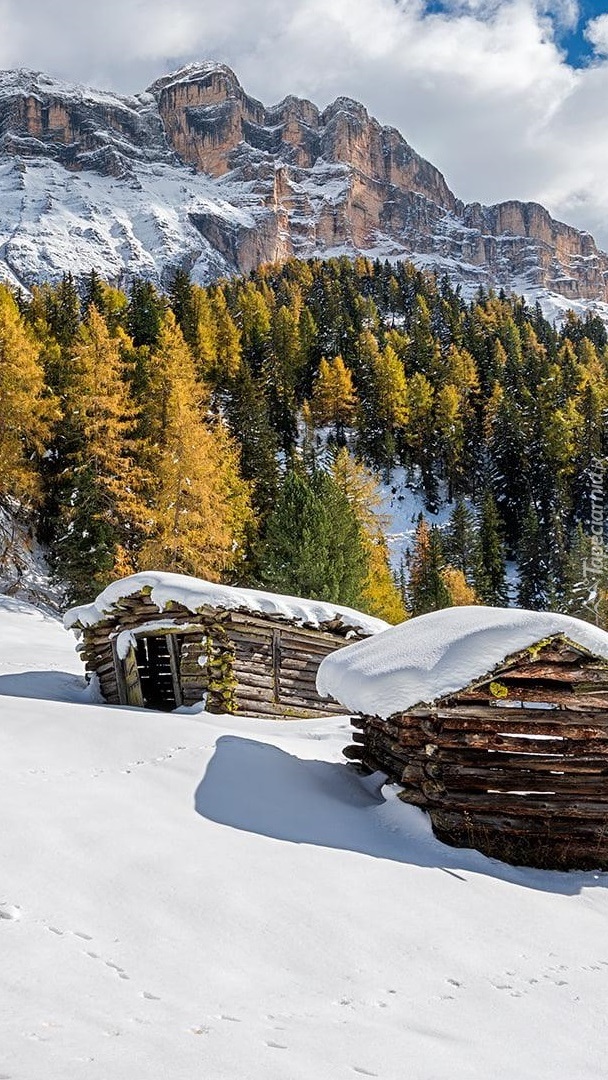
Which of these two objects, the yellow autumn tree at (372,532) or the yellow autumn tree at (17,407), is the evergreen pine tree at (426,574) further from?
the yellow autumn tree at (17,407)

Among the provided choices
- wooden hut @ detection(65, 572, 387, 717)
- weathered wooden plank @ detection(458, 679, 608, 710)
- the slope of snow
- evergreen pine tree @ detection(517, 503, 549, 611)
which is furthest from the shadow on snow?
evergreen pine tree @ detection(517, 503, 549, 611)

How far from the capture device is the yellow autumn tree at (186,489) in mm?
26375

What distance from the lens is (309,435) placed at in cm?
7056

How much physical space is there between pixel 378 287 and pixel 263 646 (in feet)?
366

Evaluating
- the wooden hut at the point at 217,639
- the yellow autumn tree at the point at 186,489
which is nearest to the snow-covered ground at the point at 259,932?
the wooden hut at the point at 217,639

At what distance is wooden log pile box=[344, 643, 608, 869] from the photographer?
8711mm

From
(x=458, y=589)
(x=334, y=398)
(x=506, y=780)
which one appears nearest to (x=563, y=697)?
(x=506, y=780)

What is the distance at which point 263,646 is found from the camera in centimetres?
1579

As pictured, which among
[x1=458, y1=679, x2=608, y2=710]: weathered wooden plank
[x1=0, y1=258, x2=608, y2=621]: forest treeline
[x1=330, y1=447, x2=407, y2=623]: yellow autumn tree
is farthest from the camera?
[x1=330, y1=447, x2=407, y2=623]: yellow autumn tree

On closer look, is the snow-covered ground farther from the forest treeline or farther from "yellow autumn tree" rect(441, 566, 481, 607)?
"yellow autumn tree" rect(441, 566, 481, 607)

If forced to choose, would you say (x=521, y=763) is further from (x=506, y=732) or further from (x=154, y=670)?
(x=154, y=670)

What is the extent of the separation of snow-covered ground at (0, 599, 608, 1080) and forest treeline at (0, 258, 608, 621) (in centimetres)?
1707

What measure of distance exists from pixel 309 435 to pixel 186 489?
44600mm

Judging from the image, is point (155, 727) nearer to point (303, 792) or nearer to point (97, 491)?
point (303, 792)
